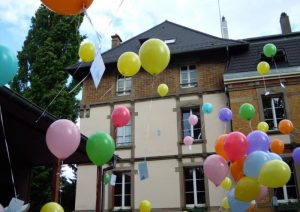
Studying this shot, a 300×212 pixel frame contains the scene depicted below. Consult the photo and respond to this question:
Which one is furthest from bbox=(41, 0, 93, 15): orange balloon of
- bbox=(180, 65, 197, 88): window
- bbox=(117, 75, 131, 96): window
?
bbox=(117, 75, 131, 96): window

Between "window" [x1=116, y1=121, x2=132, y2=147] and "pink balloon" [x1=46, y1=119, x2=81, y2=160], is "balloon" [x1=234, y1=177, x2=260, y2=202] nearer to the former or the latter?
"pink balloon" [x1=46, y1=119, x2=81, y2=160]

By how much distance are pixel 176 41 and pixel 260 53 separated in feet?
12.0

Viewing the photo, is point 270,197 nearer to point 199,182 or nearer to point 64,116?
point 199,182

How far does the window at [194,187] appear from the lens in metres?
11.9

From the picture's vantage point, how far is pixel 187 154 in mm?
12398

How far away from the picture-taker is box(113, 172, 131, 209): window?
12.5 m

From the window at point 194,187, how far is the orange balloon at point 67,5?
30.3 ft

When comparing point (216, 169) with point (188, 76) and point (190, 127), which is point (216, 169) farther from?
point (188, 76)

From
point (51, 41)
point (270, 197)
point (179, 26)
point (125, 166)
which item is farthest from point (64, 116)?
point (270, 197)

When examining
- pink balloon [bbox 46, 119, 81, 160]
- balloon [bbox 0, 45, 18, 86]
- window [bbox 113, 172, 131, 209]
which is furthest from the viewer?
window [bbox 113, 172, 131, 209]

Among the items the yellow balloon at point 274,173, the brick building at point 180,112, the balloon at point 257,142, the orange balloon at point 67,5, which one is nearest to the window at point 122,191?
the brick building at point 180,112

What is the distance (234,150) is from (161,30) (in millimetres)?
11562

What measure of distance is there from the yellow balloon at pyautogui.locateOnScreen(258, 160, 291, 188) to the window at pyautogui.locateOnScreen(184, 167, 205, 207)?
7.45 metres

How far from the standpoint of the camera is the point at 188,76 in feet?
45.1
